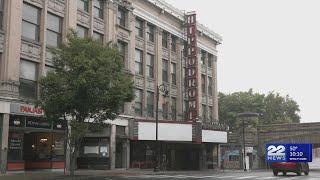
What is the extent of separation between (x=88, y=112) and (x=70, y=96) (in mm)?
2268

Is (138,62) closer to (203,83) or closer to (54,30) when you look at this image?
(54,30)

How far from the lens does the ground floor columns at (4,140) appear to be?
2917 cm

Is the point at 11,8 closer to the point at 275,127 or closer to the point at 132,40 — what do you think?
the point at 132,40

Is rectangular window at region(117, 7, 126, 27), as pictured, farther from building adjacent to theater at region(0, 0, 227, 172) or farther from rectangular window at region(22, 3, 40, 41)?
rectangular window at region(22, 3, 40, 41)

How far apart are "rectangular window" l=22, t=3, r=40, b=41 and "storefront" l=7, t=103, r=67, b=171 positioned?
5354mm

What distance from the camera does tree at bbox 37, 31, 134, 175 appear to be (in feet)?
89.2

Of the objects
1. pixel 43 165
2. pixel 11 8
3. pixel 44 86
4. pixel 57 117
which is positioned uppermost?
pixel 11 8

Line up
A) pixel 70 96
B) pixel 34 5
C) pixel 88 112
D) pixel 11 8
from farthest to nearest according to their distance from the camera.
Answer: pixel 34 5, pixel 11 8, pixel 88 112, pixel 70 96

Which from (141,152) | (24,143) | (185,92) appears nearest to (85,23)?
(24,143)

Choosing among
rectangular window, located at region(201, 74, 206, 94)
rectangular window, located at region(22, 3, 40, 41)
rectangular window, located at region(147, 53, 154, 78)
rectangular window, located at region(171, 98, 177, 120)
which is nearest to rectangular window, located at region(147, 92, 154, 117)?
rectangular window, located at region(147, 53, 154, 78)

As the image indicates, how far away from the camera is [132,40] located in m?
44.2

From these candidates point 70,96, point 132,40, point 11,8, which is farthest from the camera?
point 132,40

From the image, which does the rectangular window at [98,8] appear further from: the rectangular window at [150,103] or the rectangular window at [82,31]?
the rectangular window at [150,103]

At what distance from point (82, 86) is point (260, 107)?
7287 cm
